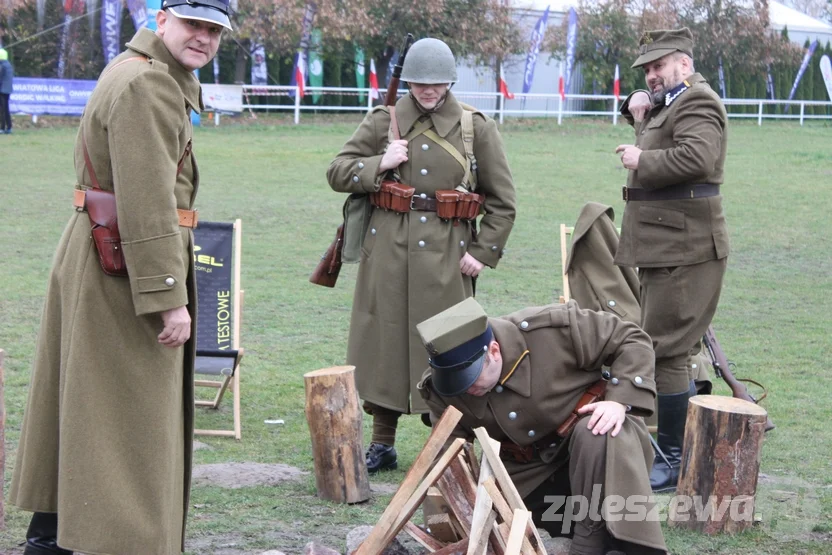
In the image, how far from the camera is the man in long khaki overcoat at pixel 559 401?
3.83m

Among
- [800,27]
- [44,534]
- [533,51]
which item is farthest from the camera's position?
[800,27]

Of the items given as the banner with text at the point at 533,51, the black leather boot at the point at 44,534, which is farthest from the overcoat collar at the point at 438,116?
the banner with text at the point at 533,51

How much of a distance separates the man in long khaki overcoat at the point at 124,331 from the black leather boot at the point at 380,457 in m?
1.88

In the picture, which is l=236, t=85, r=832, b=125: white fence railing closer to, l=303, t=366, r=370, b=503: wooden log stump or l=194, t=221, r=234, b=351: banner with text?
l=194, t=221, r=234, b=351: banner with text

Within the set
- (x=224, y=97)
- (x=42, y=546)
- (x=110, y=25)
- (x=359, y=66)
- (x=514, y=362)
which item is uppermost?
(x=110, y=25)

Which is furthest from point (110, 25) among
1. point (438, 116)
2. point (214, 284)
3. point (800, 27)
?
point (800, 27)

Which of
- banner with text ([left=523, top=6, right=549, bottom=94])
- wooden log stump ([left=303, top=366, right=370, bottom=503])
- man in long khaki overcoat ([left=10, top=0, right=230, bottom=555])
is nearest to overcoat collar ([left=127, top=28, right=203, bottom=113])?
man in long khaki overcoat ([left=10, top=0, right=230, bottom=555])

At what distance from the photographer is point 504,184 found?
5621 mm

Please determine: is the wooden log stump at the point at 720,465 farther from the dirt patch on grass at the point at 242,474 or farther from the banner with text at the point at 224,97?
the banner with text at the point at 224,97

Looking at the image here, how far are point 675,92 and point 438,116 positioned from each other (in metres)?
1.18

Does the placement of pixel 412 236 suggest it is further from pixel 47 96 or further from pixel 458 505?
pixel 47 96

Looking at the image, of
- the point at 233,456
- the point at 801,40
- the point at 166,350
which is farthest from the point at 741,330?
the point at 801,40

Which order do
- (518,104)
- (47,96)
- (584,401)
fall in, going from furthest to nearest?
(518,104), (47,96), (584,401)

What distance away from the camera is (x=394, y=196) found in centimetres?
551
